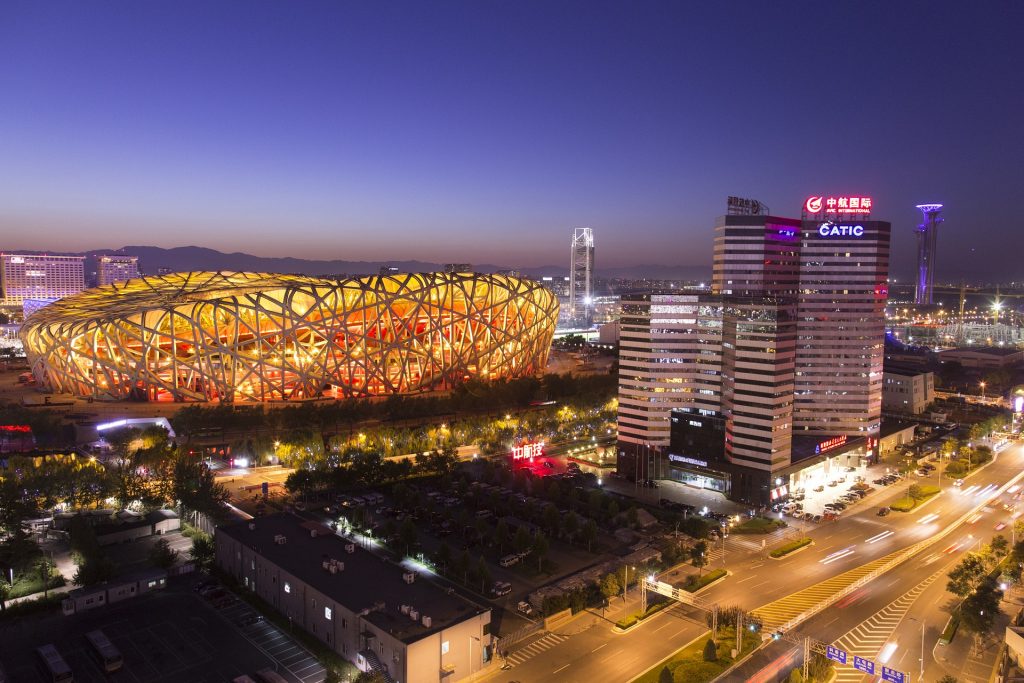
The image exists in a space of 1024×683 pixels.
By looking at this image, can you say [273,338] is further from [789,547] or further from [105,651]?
[789,547]

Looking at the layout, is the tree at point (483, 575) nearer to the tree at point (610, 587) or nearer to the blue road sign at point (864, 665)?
the tree at point (610, 587)

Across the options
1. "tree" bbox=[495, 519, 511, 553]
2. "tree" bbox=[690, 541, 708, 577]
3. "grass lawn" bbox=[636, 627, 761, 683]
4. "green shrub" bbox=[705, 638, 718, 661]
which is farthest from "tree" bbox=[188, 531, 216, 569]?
"tree" bbox=[690, 541, 708, 577]

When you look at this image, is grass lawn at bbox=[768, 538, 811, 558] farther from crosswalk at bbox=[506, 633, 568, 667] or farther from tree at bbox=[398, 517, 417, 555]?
tree at bbox=[398, 517, 417, 555]

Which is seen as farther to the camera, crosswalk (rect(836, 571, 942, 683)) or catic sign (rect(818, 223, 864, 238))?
catic sign (rect(818, 223, 864, 238))

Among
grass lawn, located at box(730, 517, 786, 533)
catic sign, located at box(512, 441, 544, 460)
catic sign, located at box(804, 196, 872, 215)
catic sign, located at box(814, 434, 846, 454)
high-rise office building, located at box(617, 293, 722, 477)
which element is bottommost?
grass lawn, located at box(730, 517, 786, 533)

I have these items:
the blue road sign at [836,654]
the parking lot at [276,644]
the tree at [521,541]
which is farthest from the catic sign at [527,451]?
the blue road sign at [836,654]

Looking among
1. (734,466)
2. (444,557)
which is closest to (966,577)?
(734,466)
